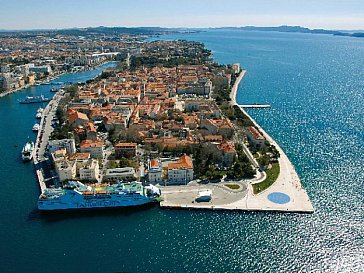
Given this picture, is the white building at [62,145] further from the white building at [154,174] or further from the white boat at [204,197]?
the white boat at [204,197]

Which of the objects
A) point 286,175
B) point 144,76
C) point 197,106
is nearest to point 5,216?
point 286,175

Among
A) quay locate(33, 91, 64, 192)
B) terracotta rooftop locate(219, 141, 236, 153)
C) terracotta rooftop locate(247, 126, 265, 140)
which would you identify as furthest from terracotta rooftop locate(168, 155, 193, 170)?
quay locate(33, 91, 64, 192)

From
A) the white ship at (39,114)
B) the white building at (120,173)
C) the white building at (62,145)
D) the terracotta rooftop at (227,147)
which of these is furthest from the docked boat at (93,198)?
the white ship at (39,114)

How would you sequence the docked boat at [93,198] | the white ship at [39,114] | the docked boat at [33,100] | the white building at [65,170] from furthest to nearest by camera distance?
the docked boat at [33,100] < the white ship at [39,114] < the white building at [65,170] < the docked boat at [93,198]

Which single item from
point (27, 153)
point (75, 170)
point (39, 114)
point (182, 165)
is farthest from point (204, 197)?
point (39, 114)

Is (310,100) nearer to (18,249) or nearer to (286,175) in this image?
(286,175)

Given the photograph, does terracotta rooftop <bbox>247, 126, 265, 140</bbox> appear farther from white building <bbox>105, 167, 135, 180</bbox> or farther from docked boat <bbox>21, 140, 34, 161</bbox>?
docked boat <bbox>21, 140, 34, 161</bbox>
